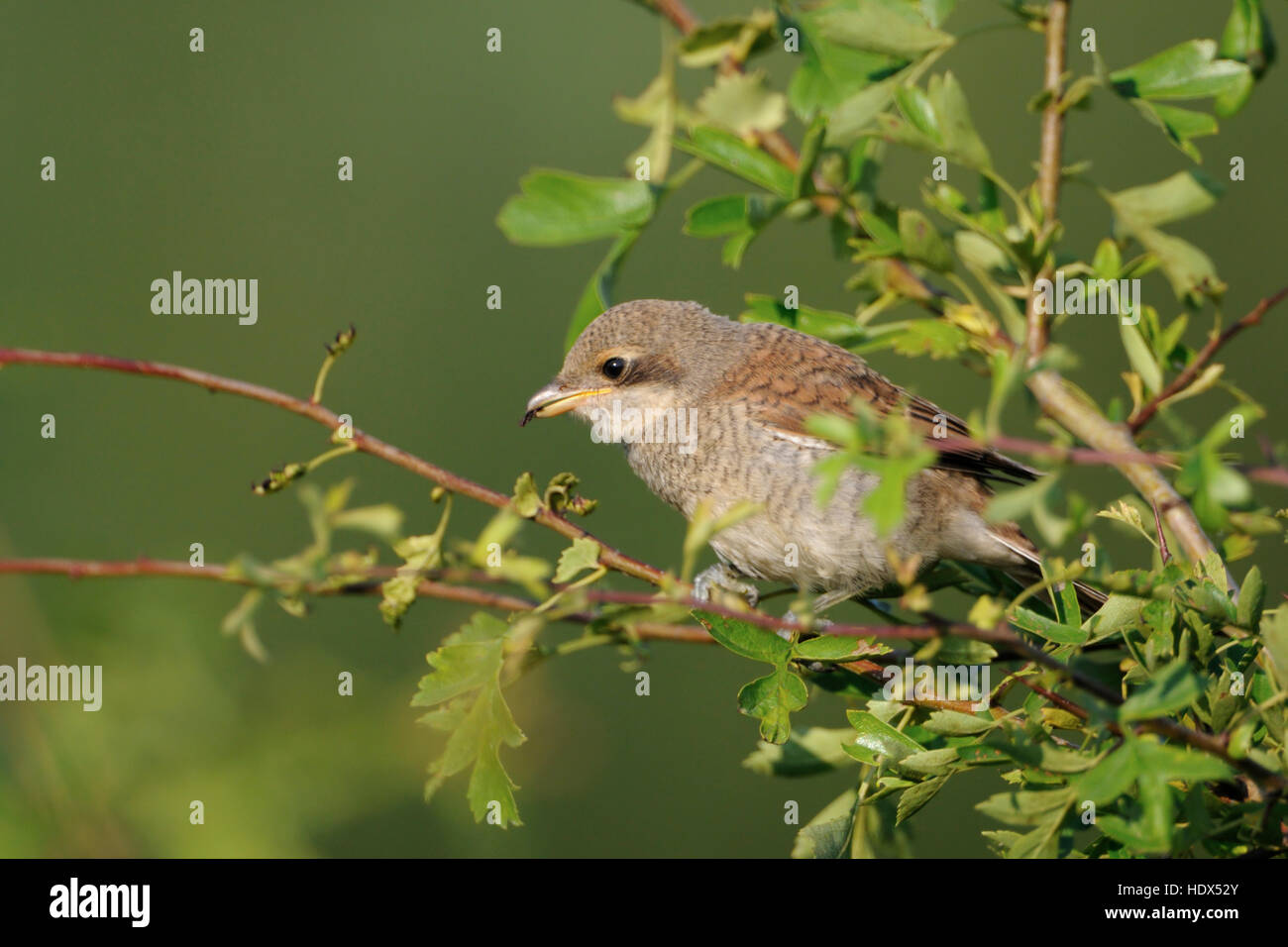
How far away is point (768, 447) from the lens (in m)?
3.16

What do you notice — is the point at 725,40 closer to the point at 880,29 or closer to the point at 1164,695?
the point at 880,29

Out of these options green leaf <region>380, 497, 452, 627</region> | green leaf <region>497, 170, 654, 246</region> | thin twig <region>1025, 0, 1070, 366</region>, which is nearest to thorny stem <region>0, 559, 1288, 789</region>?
green leaf <region>380, 497, 452, 627</region>

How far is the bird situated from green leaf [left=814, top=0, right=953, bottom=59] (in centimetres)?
121

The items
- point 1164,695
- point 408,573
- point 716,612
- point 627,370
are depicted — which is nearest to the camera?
point 1164,695

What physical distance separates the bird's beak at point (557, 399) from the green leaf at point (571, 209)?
1.73 metres

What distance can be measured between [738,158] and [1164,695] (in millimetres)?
1072

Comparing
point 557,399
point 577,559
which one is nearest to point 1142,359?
point 577,559

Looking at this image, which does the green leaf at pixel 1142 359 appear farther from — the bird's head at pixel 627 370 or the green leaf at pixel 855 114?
the bird's head at pixel 627 370

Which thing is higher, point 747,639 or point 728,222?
point 728,222

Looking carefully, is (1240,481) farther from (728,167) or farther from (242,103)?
(242,103)

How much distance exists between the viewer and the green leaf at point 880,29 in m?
1.65

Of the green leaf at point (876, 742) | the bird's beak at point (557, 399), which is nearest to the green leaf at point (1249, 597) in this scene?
the green leaf at point (876, 742)

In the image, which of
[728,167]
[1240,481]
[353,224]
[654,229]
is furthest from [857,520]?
[353,224]

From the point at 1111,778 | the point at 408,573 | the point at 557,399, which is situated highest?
the point at 557,399
